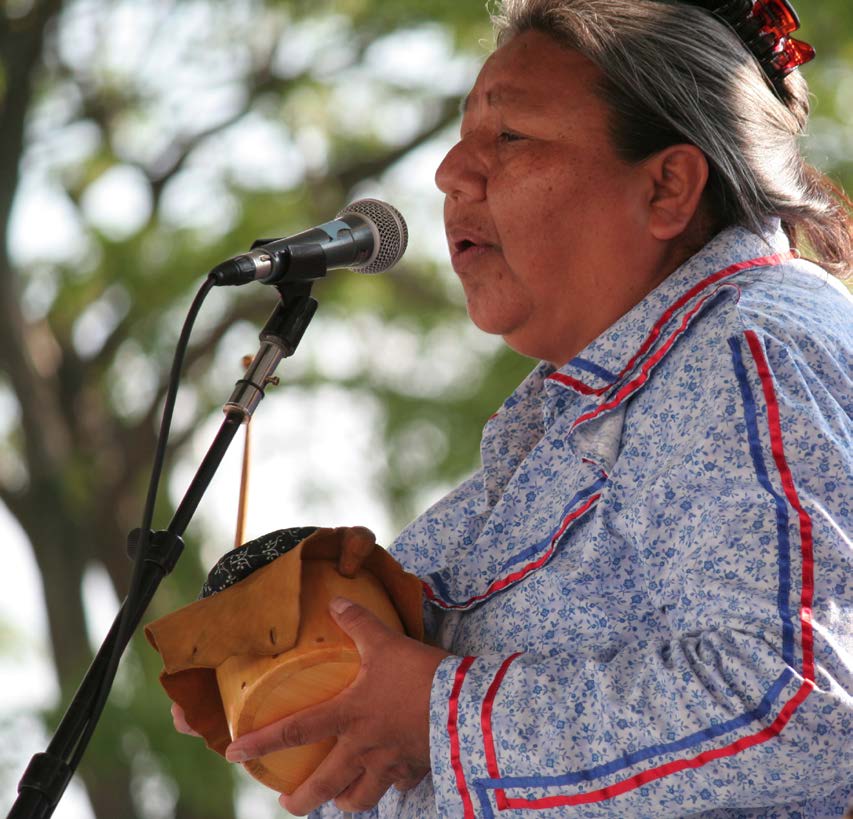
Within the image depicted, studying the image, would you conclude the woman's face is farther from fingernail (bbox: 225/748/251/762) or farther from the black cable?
fingernail (bbox: 225/748/251/762)

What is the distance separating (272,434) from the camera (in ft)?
20.8

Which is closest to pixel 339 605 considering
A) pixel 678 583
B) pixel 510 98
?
pixel 678 583

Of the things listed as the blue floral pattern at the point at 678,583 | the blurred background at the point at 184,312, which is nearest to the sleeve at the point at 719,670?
the blue floral pattern at the point at 678,583

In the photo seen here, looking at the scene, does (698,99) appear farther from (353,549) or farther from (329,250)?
(353,549)

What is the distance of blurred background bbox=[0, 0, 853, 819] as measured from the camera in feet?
19.9

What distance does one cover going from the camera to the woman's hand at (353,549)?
1662mm

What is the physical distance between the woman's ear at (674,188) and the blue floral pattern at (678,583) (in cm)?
8

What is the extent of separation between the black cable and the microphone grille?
12.5 inches

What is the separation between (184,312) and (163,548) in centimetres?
500

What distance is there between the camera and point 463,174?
1909 mm

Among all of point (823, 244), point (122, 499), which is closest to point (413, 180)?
point (122, 499)

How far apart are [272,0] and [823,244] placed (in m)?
5.18

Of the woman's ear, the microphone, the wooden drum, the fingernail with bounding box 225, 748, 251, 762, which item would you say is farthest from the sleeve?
the microphone

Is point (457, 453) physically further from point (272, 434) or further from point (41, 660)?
point (41, 660)
